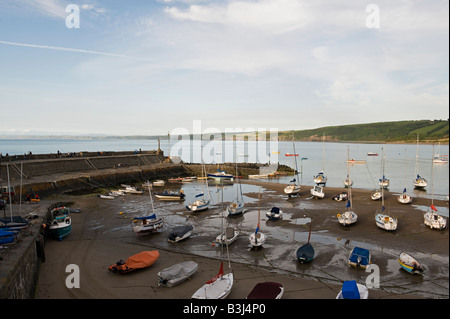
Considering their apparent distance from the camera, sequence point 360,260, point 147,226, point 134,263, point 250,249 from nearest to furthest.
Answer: point 134,263
point 360,260
point 250,249
point 147,226

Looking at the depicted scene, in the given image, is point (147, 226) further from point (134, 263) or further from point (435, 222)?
point (435, 222)

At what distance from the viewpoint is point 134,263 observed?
634 inches

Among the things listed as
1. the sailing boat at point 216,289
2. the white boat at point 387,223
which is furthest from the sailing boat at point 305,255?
the white boat at point 387,223

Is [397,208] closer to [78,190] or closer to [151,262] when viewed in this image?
[151,262]

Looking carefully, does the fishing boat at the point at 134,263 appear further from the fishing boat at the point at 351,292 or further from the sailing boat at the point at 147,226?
the fishing boat at the point at 351,292

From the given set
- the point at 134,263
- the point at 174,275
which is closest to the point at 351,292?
the point at 174,275

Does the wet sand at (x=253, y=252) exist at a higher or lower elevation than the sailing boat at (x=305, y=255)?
lower

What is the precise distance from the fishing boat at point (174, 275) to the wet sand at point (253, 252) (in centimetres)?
29

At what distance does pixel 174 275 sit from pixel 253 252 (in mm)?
6778

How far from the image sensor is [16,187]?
104ft

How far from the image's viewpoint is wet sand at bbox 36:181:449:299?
14047mm

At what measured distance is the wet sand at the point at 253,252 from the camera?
46.1ft

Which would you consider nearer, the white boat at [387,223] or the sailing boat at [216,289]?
the sailing boat at [216,289]
